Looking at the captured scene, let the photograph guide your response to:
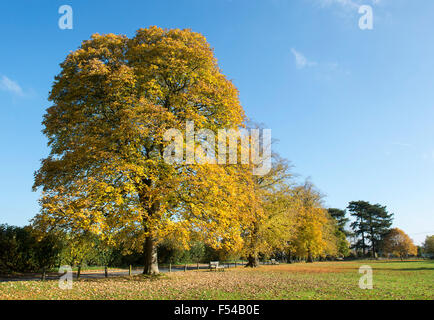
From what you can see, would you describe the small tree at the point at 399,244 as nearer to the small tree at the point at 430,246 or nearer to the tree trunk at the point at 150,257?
the small tree at the point at 430,246

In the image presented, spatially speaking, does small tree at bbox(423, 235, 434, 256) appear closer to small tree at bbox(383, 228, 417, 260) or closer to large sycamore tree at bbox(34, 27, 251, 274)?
small tree at bbox(383, 228, 417, 260)

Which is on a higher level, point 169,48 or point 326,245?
point 169,48

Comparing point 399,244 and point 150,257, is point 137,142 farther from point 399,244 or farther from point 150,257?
point 399,244

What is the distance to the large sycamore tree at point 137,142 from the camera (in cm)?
1503

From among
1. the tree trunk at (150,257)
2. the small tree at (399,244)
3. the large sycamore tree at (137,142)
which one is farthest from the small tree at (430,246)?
the tree trunk at (150,257)

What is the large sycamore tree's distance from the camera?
1503 centimetres

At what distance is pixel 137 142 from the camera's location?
17.1 metres

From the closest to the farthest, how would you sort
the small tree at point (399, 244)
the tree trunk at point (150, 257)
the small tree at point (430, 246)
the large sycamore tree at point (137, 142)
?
the large sycamore tree at point (137, 142), the tree trunk at point (150, 257), the small tree at point (430, 246), the small tree at point (399, 244)

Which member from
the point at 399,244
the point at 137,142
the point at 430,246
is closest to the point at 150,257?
the point at 137,142

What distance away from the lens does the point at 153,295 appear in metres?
11.4
